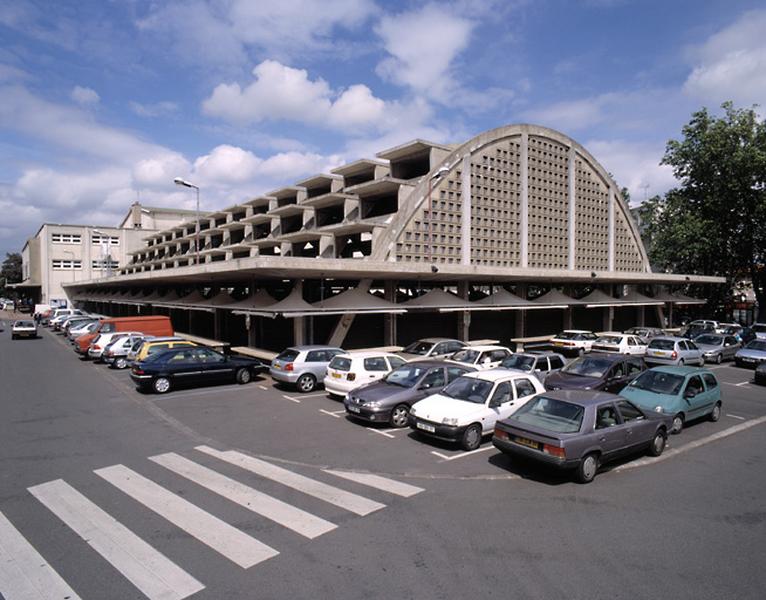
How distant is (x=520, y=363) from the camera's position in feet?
51.1

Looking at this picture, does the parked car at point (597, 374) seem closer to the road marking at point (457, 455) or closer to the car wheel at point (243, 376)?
the road marking at point (457, 455)

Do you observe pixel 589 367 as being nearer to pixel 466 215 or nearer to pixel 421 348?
pixel 421 348

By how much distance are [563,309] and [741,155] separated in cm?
2080

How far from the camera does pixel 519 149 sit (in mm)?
34531

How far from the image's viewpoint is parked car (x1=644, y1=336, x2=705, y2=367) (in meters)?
21.6

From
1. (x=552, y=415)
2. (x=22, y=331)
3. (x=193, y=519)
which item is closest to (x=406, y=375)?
(x=552, y=415)

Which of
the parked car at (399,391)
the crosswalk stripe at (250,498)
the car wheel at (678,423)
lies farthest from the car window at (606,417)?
the crosswalk stripe at (250,498)

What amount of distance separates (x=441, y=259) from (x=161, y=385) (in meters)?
18.7

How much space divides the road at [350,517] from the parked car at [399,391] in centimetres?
41

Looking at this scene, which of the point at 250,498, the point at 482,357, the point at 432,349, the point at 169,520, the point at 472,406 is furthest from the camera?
the point at 432,349

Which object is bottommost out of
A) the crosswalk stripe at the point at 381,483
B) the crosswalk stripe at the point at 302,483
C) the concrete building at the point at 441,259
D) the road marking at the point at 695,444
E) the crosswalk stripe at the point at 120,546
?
the road marking at the point at 695,444

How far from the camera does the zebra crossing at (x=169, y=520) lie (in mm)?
5309

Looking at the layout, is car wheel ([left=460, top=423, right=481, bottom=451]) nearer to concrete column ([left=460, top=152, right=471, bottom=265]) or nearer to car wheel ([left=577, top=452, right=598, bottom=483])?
car wheel ([left=577, top=452, right=598, bottom=483])

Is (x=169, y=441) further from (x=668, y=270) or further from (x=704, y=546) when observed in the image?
(x=668, y=270)
